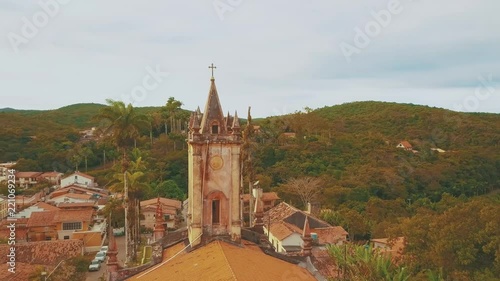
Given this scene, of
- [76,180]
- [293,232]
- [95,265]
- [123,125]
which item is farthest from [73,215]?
[76,180]

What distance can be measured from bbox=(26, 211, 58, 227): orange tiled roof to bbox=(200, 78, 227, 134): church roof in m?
27.5

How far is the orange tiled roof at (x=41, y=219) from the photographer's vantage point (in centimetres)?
3760

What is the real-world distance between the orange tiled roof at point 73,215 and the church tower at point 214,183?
1029 inches

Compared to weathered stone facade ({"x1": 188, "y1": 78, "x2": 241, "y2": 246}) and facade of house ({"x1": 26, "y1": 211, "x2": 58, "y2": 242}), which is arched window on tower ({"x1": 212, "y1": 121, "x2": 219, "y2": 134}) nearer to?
weathered stone facade ({"x1": 188, "y1": 78, "x2": 241, "y2": 246})

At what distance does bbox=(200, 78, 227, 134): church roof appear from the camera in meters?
16.1

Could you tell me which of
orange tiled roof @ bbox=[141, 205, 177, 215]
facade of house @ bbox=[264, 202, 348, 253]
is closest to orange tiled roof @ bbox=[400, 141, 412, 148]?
facade of house @ bbox=[264, 202, 348, 253]

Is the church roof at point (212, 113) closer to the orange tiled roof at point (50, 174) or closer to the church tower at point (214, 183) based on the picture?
the church tower at point (214, 183)

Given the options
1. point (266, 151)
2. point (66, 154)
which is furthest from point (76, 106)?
point (266, 151)

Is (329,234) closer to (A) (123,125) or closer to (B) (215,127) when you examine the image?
(A) (123,125)

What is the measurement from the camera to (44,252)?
92.6ft

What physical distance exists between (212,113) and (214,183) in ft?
8.63

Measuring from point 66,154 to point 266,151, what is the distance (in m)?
30.9

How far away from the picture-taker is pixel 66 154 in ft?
220

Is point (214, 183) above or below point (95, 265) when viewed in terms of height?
above
